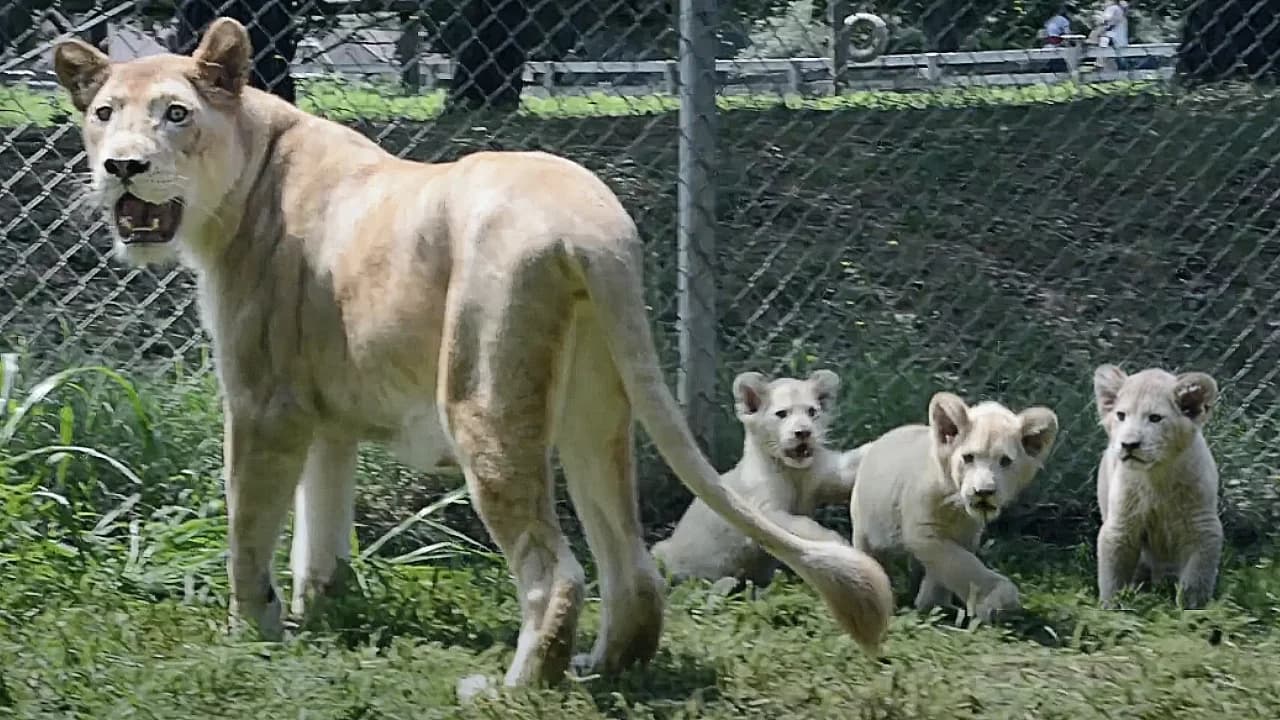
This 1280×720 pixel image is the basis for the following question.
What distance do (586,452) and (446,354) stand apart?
523 millimetres

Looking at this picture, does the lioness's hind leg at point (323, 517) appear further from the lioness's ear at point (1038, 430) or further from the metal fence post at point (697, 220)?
the lioness's ear at point (1038, 430)

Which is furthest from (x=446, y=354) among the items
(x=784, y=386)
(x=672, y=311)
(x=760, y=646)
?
(x=672, y=311)

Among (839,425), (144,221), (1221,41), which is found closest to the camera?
(144,221)

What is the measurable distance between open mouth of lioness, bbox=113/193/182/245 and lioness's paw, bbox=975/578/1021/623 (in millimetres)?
2525

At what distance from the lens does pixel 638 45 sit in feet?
25.9

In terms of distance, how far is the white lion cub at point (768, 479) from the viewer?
5.59 meters

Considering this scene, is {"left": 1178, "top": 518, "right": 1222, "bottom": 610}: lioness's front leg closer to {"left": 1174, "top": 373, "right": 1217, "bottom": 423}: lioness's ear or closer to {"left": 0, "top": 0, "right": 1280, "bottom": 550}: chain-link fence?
{"left": 1174, "top": 373, "right": 1217, "bottom": 423}: lioness's ear

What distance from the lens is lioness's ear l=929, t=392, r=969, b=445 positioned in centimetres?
534

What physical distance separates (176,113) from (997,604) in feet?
8.80

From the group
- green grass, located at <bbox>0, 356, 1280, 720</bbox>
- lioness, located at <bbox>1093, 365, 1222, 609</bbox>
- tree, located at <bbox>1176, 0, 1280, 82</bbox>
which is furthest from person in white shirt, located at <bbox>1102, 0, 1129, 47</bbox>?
lioness, located at <bbox>1093, 365, 1222, 609</bbox>

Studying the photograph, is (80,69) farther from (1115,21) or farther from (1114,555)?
(1115,21)

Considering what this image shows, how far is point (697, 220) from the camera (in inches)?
238

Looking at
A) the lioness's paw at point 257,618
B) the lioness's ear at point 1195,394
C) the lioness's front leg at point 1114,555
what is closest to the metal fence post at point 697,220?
the lioness's front leg at point 1114,555

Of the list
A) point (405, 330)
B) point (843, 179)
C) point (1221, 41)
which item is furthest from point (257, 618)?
point (1221, 41)
